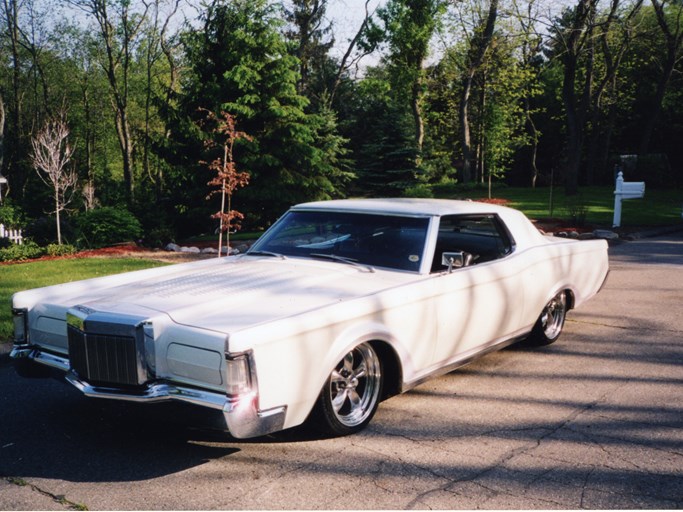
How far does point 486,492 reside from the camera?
3232 mm

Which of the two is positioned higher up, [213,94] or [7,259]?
[213,94]

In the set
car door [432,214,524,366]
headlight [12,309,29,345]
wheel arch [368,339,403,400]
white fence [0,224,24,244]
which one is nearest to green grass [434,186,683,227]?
car door [432,214,524,366]

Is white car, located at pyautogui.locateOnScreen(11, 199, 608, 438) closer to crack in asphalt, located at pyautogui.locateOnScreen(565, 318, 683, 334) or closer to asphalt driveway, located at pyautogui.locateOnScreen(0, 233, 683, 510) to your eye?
asphalt driveway, located at pyautogui.locateOnScreen(0, 233, 683, 510)

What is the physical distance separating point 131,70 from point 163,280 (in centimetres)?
4546

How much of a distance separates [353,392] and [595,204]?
68.6 feet

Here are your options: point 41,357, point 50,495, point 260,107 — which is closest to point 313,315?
point 50,495

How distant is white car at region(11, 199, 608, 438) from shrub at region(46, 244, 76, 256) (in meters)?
9.96

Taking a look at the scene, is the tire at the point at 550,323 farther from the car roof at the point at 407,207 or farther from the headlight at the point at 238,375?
the headlight at the point at 238,375

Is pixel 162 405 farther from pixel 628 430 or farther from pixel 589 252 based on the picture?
pixel 589 252

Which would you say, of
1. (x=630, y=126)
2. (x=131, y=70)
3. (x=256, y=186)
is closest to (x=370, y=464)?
(x=256, y=186)

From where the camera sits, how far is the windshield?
467 cm

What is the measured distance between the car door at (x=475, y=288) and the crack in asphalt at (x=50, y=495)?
242cm

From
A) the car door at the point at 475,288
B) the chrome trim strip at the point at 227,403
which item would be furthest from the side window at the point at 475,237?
the chrome trim strip at the point at 227,403

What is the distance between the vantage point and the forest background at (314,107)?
18.3 meters
